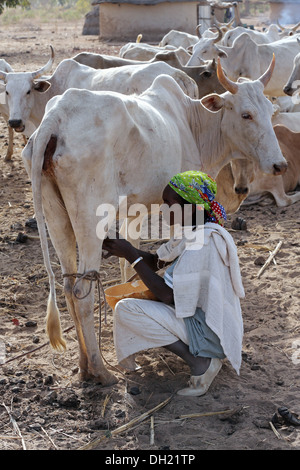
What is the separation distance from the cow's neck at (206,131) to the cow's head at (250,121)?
74 millimetres

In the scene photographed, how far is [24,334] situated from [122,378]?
0.85 m

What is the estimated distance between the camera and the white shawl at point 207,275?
3.33 meters

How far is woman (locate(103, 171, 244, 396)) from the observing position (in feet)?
11.0

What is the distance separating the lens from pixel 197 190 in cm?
337

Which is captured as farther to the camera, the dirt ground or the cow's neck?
the cow's neck

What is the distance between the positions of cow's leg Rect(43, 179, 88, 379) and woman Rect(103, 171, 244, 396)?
0.20 meters

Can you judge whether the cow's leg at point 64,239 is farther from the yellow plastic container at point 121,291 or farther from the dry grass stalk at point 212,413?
the dry grass stalk at point 212,413

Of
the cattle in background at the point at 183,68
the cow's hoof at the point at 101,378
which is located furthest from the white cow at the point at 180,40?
the cow's hoof at the point at 101,378

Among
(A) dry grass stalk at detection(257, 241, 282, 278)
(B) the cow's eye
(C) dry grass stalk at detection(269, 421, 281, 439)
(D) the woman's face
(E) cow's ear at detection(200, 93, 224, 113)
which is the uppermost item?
(E) cow's ear at detection(200, 93, 224, 113)

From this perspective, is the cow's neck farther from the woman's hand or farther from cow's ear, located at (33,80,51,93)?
cow's ear, located at (33,80,51,93)

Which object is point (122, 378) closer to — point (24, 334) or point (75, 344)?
point (75, 344)

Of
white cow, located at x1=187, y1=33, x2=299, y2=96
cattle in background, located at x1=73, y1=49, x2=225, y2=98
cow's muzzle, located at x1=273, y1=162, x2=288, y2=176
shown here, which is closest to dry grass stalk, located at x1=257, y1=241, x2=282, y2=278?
cow's muzzle, located at x1=273, y1=162, x2=288, y2=176

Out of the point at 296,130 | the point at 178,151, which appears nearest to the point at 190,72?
the point at 296,130

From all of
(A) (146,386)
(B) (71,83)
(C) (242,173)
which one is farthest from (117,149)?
(B) (71,83)
